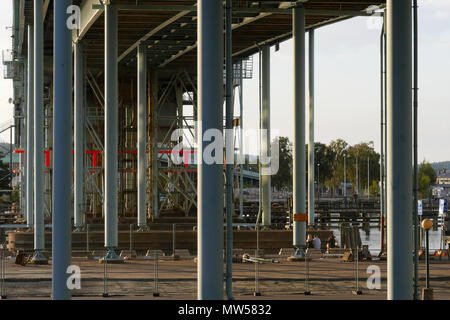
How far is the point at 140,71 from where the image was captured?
48000 mm

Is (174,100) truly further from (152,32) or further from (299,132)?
(299,132)

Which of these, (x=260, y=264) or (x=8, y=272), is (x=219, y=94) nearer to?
(x=8, y=272)

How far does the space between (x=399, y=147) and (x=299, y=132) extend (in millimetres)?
21684

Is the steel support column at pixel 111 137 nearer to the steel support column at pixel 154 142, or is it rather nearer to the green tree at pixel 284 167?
the steel support column at pixel 154 142

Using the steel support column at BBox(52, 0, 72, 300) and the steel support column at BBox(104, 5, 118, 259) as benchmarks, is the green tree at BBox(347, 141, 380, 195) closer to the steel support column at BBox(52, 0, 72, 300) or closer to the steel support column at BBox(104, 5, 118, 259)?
the steel support column at BBox(104, 5, 118, 259)

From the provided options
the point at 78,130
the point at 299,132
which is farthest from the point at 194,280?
the point at 78,130

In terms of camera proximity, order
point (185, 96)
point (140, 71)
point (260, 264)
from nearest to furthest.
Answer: point (260, 264), point (140, 71), point (185, 96)

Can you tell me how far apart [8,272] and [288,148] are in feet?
448

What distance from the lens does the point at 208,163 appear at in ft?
49.3

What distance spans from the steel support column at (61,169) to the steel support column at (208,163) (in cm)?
308

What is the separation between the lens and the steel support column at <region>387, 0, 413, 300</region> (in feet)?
49.1

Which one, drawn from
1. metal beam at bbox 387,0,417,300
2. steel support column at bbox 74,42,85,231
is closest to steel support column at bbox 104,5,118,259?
steel support column at bbox 74,42,85,231

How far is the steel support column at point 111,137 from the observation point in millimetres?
35406

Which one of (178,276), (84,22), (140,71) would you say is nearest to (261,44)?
(140,71)
